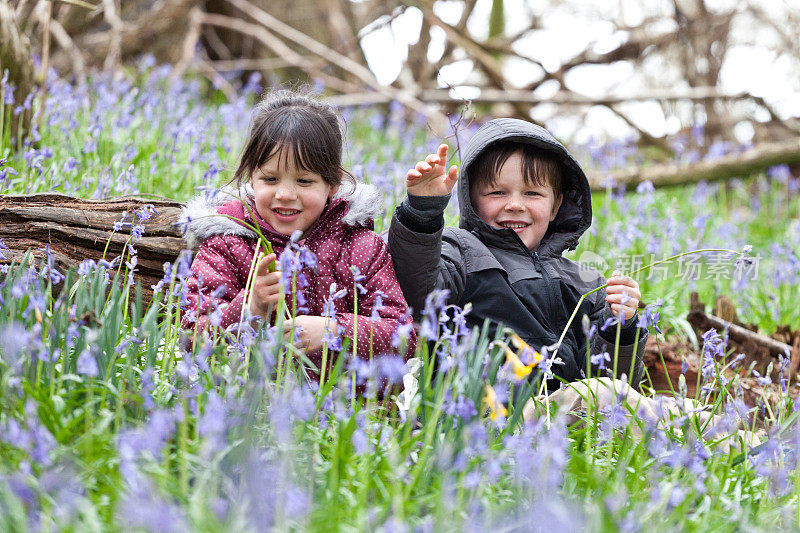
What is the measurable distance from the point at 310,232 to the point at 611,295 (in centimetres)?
108

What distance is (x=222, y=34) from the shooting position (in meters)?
8.16

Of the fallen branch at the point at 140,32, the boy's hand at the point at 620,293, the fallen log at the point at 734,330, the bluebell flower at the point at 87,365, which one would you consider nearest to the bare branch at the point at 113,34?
the fallen branch at the point at 140,32

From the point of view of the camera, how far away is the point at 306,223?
9.41ft

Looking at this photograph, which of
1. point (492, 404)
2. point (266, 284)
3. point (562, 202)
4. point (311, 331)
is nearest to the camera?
point (492, 404)

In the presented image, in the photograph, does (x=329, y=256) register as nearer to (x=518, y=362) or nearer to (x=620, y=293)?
(x=518, y=362)

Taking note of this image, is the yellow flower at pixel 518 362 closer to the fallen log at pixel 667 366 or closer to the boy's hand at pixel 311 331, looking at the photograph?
the boy's hand at pixel 311 331

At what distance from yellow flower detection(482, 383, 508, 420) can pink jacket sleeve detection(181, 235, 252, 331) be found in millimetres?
851

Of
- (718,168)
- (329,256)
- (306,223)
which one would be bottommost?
(329,256)

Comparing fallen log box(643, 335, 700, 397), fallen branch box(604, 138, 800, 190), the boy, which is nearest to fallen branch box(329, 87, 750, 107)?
fallen branch box(604, 138, 800, 190)

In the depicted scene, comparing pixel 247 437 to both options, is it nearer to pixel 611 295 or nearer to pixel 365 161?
pixel 611 295

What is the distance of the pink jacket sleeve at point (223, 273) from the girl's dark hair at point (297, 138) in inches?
10.5

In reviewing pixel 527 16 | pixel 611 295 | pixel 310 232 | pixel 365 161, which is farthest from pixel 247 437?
pixel 527 16

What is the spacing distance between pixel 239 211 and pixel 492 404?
4.02ft

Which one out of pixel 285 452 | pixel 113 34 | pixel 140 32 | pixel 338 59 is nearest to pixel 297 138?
pixel 285 452
